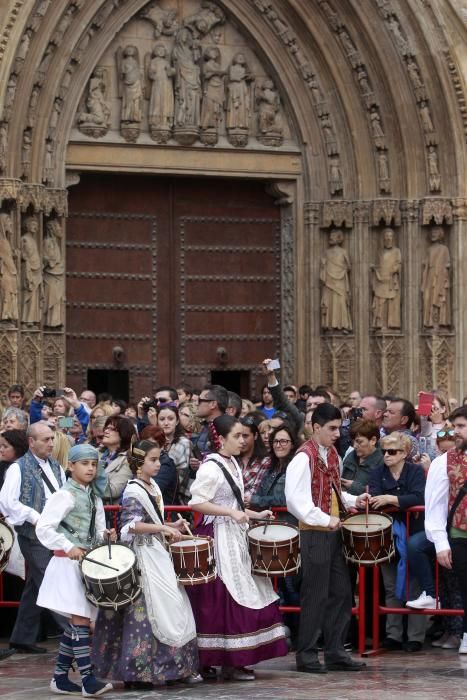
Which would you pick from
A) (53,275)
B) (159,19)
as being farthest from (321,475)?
(159,19)

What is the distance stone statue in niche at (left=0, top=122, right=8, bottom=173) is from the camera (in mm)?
19609

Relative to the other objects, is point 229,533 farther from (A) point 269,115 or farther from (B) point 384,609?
(A) point 269,115

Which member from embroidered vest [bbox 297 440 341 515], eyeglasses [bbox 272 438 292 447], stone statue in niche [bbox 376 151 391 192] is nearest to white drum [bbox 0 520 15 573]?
eyeglasses [bbox 272 438 292 447]

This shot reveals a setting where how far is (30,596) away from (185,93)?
10.0 m

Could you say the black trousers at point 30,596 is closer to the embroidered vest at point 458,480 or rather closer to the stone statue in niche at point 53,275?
the embroidered vest at point 458,480

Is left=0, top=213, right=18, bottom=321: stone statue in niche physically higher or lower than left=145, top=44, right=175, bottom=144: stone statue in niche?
lower

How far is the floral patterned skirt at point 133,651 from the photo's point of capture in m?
10.7

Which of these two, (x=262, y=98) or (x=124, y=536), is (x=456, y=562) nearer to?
(x=124, y=536)

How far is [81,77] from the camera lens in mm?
20734

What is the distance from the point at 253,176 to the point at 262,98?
0.97m

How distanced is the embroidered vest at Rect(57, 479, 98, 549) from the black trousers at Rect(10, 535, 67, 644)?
1.71 m

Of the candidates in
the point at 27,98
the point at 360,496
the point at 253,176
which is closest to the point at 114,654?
the point at 360,496

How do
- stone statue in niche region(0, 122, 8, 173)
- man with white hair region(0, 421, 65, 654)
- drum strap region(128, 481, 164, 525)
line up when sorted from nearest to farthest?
drum strap region(128, 481, 164, 525) < man with white hair region(0, 421, 65, 654) < stone statue in niche region(0, 122, 8, 173)

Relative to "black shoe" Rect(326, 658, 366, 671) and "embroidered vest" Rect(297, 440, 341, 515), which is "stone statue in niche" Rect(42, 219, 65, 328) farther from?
"black shoe" Rect(326, 658, 366, 671)
